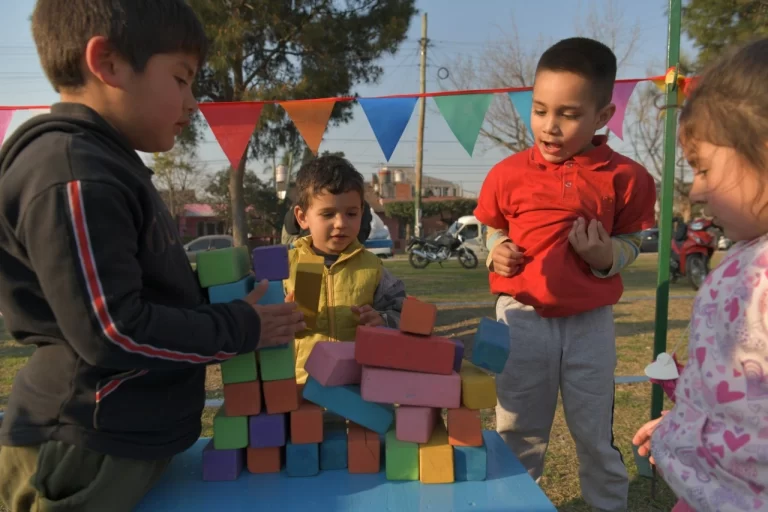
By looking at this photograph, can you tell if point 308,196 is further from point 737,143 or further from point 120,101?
point 737,143

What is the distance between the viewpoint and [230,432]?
1411 mm

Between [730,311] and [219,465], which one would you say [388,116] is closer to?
[219,465]

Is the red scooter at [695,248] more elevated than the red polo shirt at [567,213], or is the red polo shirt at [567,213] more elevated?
the red polo shirt at [567,213]

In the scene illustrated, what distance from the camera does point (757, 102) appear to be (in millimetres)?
975

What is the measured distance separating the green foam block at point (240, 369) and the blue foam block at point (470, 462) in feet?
1.73

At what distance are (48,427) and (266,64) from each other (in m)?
11.3

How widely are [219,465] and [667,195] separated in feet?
7.37

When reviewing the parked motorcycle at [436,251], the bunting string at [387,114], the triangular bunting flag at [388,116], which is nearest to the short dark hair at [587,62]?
the bunting string at [387,114]

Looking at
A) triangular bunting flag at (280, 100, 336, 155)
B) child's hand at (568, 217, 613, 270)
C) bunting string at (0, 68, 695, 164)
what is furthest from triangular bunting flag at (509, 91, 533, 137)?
child's hand at (568, 217, 613, 270)

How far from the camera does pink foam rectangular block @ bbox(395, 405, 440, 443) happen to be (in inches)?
54.4

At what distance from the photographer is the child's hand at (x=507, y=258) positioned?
77.1 inches

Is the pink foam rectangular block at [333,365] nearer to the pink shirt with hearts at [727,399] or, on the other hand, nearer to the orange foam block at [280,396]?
the orange foam block at [280,396]

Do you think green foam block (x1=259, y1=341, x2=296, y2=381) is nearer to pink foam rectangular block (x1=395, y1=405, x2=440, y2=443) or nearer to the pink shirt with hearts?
pink foam rectangular block (x1=395, y1=405, x2=440, y2=443)

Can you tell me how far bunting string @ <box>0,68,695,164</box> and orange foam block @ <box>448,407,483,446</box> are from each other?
276 cm
